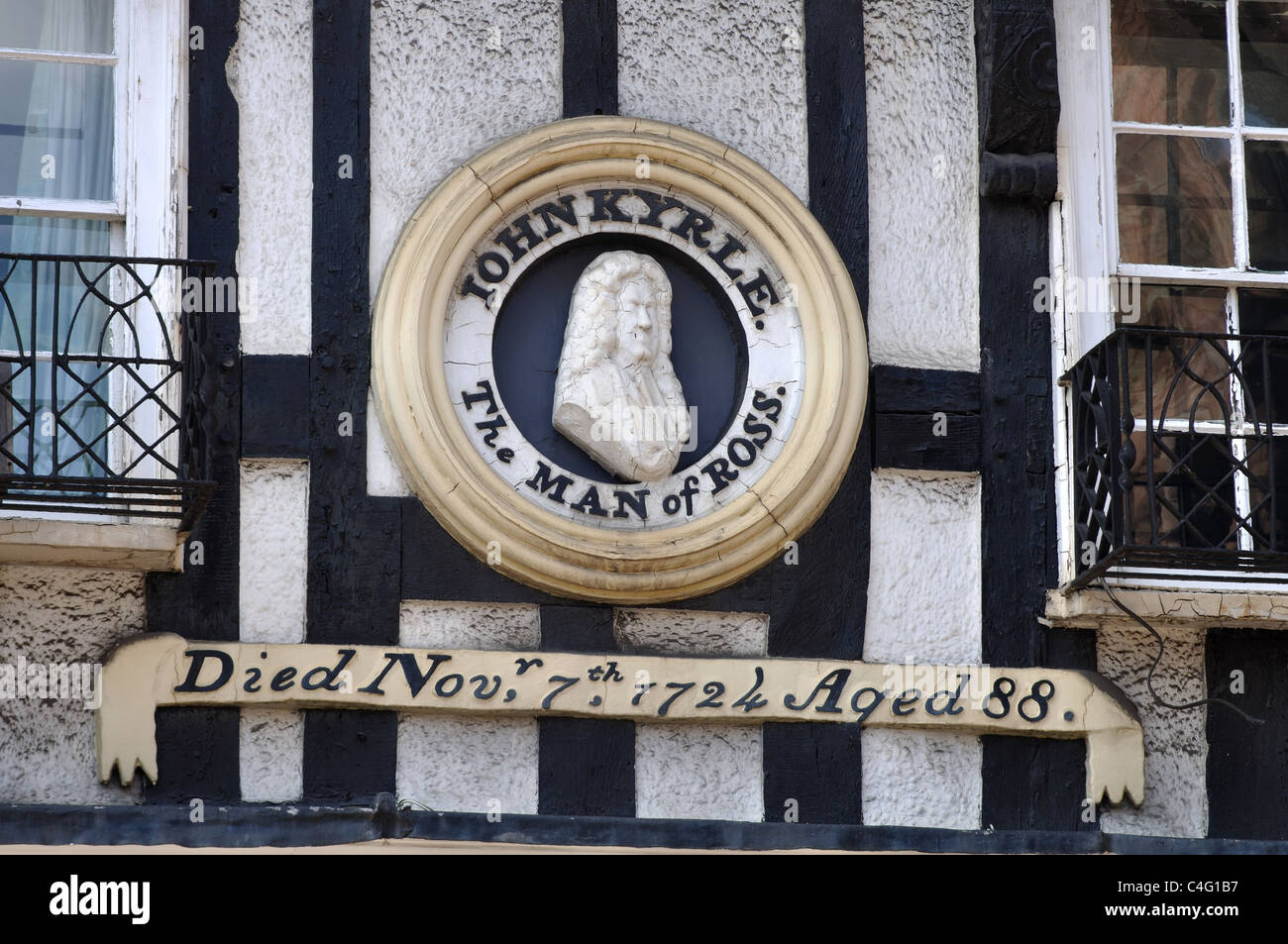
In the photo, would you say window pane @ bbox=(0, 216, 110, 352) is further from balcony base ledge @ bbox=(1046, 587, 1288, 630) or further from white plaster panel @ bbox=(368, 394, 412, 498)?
balcony base ledge @ bbox=(1046, 587, 1288, 630)

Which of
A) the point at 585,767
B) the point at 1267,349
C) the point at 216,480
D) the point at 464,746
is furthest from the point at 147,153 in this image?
the point at 1267,349

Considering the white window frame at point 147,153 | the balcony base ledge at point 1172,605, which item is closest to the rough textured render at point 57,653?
the white window frame at point 147,153

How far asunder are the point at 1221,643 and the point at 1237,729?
255mm

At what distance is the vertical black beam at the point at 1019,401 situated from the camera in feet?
22.2

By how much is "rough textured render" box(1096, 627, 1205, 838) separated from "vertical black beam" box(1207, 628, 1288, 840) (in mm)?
33

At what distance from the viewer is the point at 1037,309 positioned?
717cm

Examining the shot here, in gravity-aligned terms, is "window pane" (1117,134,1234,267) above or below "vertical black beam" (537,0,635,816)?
above

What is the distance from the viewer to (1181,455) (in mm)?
7164

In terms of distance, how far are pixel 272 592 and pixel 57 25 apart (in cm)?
189

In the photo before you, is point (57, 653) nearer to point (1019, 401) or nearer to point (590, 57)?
point (590, 57)

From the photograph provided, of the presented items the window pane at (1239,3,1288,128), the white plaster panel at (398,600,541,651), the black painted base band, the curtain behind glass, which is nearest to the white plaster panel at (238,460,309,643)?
the white plaster panel at (398,600,541,651)

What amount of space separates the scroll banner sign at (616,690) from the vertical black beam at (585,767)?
48mm

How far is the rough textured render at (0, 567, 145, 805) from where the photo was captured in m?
6.33
